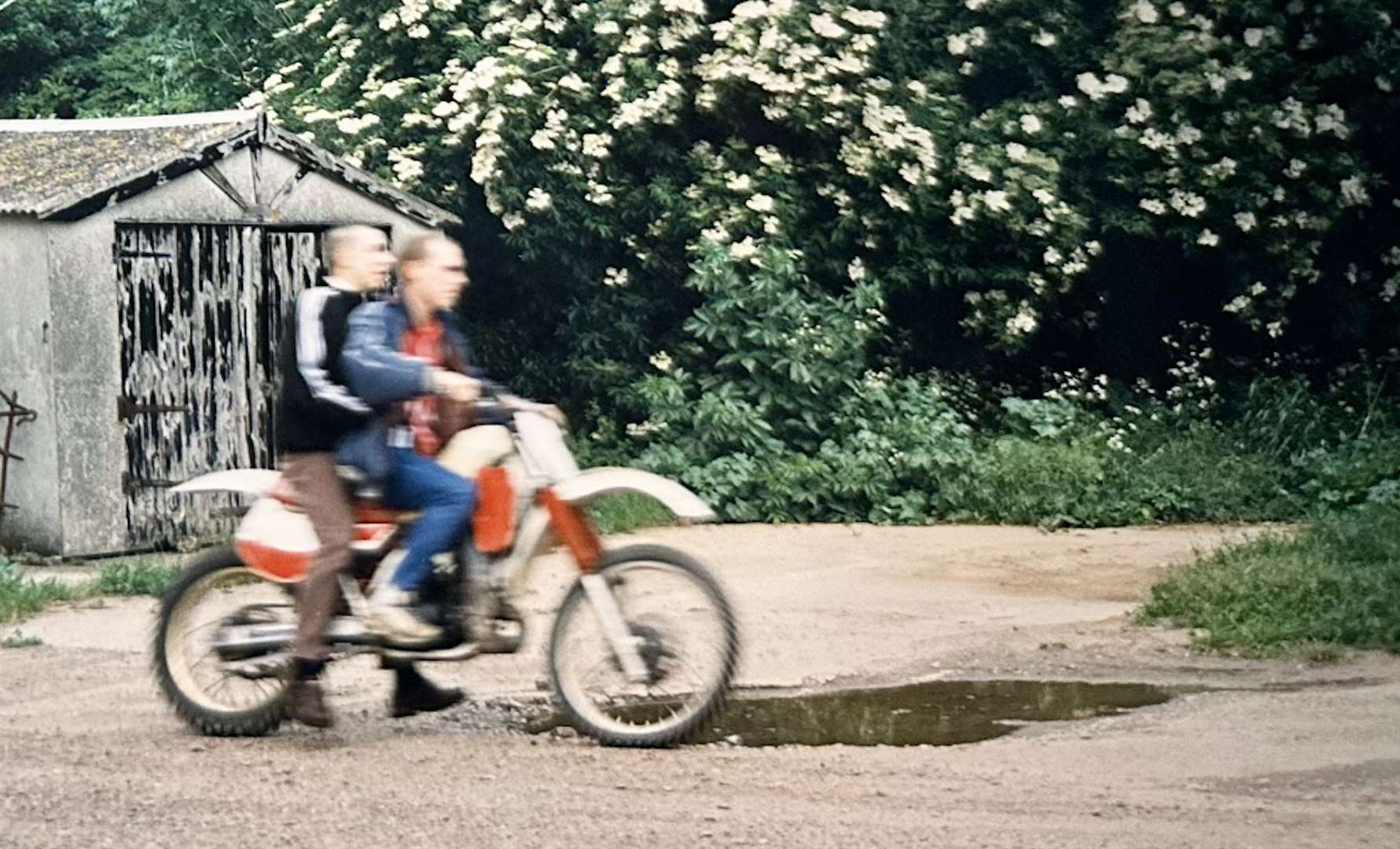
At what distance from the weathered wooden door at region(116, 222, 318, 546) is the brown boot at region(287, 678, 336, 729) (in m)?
6.71

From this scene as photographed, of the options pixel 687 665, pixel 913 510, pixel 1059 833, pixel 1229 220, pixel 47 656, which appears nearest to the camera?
pixel 1059 833

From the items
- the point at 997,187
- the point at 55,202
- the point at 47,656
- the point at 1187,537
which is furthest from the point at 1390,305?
the point at 47,656

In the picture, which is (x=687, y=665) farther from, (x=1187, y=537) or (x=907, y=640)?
(x=1187, y=537)

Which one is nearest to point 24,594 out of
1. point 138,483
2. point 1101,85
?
point 138,483

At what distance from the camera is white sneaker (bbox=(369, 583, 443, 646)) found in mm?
7574

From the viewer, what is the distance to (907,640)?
10.1 meters

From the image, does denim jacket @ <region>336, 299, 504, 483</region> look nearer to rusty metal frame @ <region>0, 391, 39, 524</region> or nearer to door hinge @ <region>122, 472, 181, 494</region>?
door hinge @ <region>122, 472, 181, 494</region>

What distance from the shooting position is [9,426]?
1401 centimetres

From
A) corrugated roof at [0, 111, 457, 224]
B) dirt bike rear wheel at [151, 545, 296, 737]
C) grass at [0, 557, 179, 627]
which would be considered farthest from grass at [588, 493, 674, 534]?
dirt bike rear wheel at [151, 545, 296, 737]

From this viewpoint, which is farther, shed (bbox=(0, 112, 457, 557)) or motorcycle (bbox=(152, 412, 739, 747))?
shed (bbox=(0, 112, 457, 557))

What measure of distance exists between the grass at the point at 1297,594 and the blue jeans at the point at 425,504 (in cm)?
369

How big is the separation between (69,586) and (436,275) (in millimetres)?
5607

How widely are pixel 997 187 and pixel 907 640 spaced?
24.8ft

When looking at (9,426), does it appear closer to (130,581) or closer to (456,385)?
(130,581)
